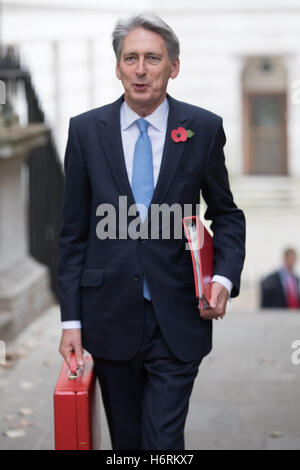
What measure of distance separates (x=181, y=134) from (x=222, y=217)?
316 mm

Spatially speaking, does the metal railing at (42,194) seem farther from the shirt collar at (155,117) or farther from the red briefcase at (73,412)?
the red briefcase at (73,412)

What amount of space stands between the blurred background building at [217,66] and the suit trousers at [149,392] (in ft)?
57.8

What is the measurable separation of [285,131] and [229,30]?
274 cm

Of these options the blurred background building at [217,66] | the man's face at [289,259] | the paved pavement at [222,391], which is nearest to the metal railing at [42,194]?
the paved pavement at [222,391]

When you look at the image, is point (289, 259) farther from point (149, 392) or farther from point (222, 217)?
point (149, 392)

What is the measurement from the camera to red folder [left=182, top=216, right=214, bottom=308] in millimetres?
2824

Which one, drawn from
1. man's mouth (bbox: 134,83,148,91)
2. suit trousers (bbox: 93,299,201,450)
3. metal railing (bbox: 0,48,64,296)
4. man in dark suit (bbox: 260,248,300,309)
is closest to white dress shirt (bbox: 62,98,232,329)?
man's mouth (bbox: 134,83,148,91)

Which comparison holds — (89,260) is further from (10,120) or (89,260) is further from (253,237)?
(253,237)

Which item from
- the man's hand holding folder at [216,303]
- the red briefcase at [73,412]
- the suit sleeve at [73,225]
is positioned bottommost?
the red briefcase at [73,412]

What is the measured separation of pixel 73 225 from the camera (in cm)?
300

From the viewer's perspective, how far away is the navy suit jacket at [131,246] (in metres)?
2.92

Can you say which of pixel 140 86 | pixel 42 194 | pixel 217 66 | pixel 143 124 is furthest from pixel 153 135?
pixel 217 66

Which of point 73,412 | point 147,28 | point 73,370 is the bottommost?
point 73,412

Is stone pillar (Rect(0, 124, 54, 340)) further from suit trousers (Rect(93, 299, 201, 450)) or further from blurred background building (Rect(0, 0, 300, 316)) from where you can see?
blurred background building (Rect(0, 0, 300, 316))
